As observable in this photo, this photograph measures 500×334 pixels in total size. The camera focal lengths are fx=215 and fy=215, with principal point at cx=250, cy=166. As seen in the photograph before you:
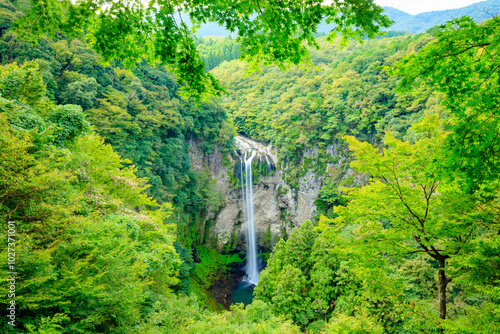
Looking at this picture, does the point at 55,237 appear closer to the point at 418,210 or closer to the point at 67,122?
the point at 67,122

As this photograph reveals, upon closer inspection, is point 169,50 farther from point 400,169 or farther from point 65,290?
point 400,169

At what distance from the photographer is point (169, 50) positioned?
2.78 m

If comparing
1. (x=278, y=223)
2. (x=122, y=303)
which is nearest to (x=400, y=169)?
(x=122, y=303)

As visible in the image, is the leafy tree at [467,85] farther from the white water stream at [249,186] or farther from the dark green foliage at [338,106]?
the white water stream at [249,186]

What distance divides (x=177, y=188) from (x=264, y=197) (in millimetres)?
10806

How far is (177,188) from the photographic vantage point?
678 inches

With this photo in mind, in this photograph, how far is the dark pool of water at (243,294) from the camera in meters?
18.4

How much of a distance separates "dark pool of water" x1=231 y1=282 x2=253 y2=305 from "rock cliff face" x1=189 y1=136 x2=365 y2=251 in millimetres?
4025

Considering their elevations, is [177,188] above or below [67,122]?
below

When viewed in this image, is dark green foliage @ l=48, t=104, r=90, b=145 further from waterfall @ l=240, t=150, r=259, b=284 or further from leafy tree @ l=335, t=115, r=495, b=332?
waterfall @ l=240, t=150, r=259, b=284

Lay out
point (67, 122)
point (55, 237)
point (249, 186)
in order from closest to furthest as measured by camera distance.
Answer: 1. point (55, 237)
2. point (67, 122)
3. point (249, 186)

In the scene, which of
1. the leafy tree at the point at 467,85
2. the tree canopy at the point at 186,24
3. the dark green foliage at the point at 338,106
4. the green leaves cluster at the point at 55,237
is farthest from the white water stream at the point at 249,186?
the leafy tree at the point at 467,85

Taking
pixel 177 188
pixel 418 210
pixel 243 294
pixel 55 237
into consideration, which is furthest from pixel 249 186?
pixel 55 237

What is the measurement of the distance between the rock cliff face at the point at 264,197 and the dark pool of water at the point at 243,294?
402 cm
